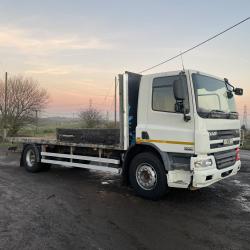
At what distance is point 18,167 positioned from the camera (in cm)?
1093

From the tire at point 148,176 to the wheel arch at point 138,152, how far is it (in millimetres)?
104

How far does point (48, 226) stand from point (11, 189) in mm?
Answer: 2996

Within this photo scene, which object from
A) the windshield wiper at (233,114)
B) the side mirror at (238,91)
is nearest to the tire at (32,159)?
the windshield wiper at (233,114)

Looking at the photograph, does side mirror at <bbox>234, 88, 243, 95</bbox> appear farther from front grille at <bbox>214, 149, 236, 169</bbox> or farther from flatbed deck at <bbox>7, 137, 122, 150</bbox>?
flatbed deck at <bbox>7, 137, 122, 150</bbox>

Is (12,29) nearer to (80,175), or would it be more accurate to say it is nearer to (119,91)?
(80,175)

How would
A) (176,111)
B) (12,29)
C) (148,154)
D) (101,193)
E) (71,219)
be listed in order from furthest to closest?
1. (12,29)
2. (101,193)
3. (148,154)
4. (176,111)
5. (71,219)

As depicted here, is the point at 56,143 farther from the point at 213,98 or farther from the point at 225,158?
the point at 225,158

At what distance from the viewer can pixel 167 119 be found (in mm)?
6320

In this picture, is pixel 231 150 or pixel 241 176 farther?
pixel 241 176

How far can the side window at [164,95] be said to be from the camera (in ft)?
20.7

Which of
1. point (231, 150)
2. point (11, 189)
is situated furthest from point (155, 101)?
point (11, 189)

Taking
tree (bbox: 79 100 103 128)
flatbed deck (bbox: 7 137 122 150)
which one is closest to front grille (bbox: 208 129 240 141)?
flatbed deck (bbox: 7 137 122 150)

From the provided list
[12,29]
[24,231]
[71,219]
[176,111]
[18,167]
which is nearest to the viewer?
[24,231]

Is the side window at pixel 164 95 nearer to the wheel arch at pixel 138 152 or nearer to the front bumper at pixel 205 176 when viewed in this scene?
the wheel arch at pixel 138 152
